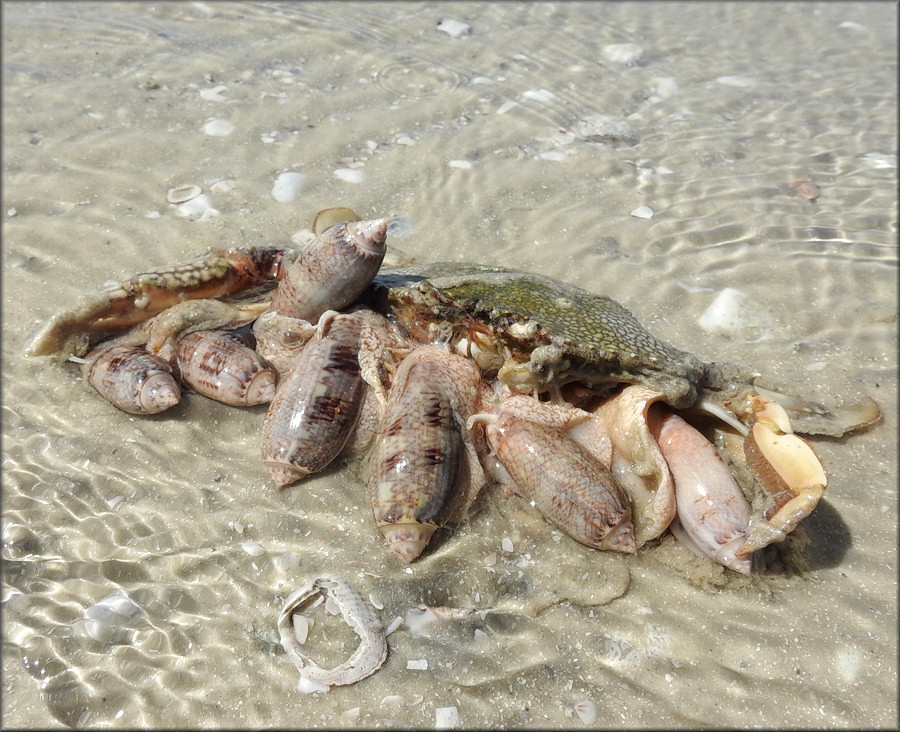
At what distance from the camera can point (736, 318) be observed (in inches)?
197

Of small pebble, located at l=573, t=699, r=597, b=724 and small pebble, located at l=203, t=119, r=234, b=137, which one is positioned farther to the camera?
small pebble, located at l=203, t=119, r=234, b=137

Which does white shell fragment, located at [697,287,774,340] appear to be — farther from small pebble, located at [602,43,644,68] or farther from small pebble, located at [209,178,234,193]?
small pebble, located at [602,43,644,68]

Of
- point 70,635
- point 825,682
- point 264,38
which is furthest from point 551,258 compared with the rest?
point 264,38

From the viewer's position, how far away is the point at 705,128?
22.8 ft

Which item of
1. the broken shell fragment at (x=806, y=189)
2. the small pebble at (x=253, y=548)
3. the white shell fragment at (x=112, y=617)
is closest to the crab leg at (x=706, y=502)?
Result: the small pebble at (x=253, y=548)

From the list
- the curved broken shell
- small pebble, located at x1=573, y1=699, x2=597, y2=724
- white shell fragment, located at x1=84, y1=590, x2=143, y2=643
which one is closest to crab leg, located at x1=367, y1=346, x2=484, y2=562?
small pebble, located at x1=573, y1=699, x2=597, y2=724

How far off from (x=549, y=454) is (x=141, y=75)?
6.04m

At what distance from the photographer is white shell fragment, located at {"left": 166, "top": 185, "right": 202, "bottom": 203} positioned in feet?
18.4

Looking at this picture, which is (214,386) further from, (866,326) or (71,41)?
(71,41)

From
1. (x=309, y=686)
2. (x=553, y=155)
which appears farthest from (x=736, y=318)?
(x=309, y=686)

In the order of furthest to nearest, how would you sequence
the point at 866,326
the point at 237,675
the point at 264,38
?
the point at 264,38
the point at 866,326
the point at 237,675

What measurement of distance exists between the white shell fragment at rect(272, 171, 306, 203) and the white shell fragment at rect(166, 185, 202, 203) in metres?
0.62

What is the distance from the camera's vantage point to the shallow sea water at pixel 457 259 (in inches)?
116

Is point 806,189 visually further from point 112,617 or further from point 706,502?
point 112,617
